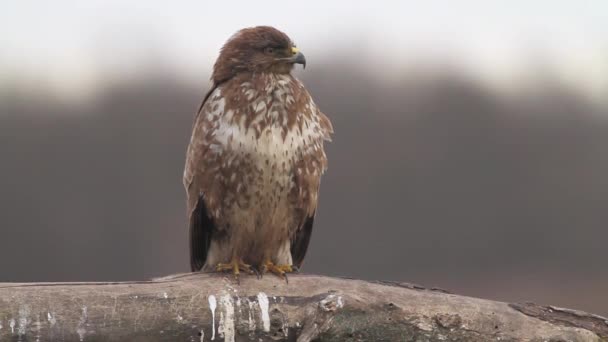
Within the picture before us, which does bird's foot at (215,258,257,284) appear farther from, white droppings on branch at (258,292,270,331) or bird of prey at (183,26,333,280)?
white droppings on branch at (258,292,270,331)

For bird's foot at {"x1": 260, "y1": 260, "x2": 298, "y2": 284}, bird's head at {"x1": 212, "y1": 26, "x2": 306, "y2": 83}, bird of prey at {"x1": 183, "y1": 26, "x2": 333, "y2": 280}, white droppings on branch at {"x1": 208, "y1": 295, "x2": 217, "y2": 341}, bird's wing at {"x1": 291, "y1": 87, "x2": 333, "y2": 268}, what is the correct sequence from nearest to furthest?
white droppings on branch at {"x1": 208, "y1": 295, "x2": 217, "y2": 341}, bird's foot at {"x1": 260, "y1": 260, "x2": 298, "y2": 284}, bird of prey at {"x1": 183, "y1": 26, "x2": 333, "y2": 280}, bird's wing at {"x1": 291, "y1": 87, "x2": 333, "y2": 268}, bird's head at {"x1": 212, "y1": 26, "x2": 306, "y2": 83}

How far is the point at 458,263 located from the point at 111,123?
1054cm

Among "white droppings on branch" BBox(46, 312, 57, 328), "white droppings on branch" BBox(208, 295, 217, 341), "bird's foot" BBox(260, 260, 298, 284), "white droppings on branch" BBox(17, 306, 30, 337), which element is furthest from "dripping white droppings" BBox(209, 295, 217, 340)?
"white droppings on branch" BBox(17, 306, 30, 337)

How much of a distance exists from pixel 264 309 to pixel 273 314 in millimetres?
67

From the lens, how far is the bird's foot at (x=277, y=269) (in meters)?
7.68

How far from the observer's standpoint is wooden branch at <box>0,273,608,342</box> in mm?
6793

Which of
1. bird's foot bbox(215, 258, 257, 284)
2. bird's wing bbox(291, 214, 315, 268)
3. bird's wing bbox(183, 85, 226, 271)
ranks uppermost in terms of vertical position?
bird's wing bbox(183, 85, 226, 271)

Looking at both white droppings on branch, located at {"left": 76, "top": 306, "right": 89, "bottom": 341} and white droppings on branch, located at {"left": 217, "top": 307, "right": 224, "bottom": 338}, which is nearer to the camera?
white droppings on branch, located at {"left": 76, "top": 306, "right": 89, "bottom": 341}

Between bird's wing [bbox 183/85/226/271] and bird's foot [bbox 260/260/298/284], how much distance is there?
1.56 ft

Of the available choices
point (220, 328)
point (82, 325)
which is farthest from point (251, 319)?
point (82, 325)

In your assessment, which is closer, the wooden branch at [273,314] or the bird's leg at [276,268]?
the wooden branch at [273,314]

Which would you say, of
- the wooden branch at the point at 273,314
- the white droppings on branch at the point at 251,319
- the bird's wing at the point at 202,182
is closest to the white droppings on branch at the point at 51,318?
the wooden branch at the point at 273,314

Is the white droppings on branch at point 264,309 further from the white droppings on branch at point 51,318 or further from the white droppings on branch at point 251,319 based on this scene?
the white droppings on branch at point 51,318

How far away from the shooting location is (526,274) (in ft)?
74.0
